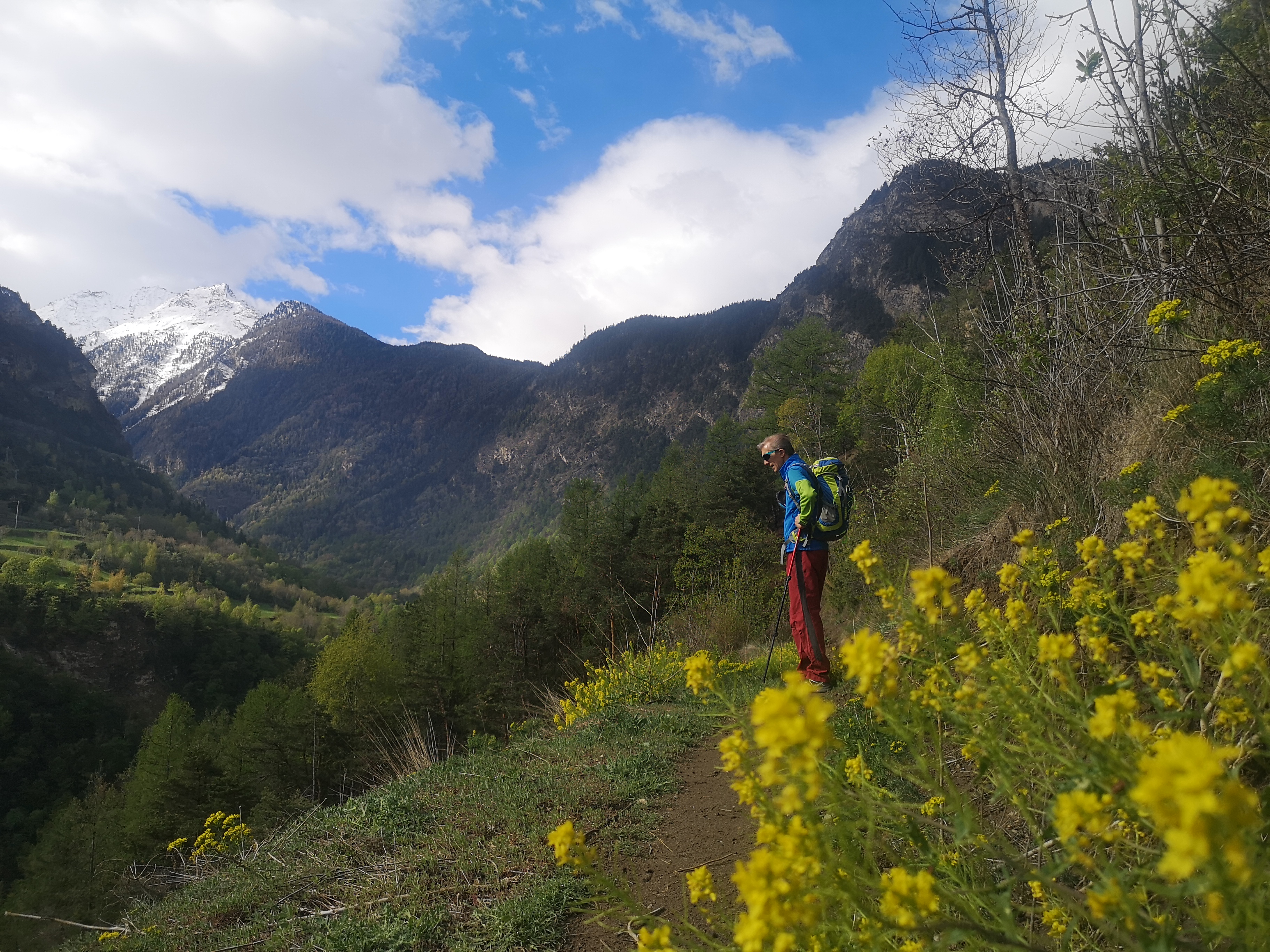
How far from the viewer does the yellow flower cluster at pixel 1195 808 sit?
58 cm

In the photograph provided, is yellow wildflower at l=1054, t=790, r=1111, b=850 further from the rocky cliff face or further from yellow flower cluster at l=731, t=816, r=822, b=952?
the rocky cliff face

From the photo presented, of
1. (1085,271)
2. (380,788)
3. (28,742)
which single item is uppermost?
(1085,271)

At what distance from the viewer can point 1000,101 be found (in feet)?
20.0

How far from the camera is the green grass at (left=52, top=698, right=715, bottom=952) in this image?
2.71m

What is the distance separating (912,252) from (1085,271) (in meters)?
110

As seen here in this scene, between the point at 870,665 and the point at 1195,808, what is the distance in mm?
541

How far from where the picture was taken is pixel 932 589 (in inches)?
51.5

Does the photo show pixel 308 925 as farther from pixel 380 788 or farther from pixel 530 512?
pixel 530 512

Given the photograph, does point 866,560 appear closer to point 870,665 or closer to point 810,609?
point 870,665

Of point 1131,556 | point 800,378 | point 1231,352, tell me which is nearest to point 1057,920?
point 1131,556

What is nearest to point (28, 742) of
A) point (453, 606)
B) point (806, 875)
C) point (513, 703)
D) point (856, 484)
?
point (453, 606)

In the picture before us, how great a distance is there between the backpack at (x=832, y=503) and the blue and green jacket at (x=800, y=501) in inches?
1.7

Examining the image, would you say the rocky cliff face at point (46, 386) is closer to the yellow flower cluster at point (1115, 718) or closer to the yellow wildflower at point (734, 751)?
the yellow wildflower at point (734, 751)

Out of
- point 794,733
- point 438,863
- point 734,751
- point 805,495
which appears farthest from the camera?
point 805,495
